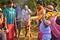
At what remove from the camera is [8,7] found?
11195mm

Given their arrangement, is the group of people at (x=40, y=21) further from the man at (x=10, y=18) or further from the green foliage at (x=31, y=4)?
the green foliage at (x=31, y=4)

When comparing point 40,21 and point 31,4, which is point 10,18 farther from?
point 31,4

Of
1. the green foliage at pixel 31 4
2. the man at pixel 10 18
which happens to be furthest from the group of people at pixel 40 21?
the green foliage at pixel 31 4

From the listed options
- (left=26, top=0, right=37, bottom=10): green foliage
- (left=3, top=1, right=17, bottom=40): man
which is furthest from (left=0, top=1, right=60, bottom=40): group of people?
(left=26, top=0, right=37, bottom=10): green foliage

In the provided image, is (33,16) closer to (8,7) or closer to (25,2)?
(8,7)

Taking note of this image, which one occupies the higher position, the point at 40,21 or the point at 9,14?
the point at 9,14

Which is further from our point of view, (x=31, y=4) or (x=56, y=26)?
(x=31, y=4)

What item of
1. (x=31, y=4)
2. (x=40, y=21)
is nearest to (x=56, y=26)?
(x=40, y=21)

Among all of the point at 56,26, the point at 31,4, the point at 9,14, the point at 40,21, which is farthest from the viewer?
the point at 31,4

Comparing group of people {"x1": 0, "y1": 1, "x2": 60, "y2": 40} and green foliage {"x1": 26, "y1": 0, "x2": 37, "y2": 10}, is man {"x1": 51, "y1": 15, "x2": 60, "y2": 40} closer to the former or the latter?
group of people {"x1": 0, "y1": 1, "x2": 60, "y2": 40}

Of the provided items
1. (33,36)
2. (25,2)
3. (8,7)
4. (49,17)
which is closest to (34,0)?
(25,2)

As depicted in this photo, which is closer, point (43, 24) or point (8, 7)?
point (43, 24)

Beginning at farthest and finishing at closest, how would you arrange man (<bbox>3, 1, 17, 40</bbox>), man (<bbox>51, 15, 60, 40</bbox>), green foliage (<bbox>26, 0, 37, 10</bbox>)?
1. green foliage (<bbox>26, 0, 37, 10</bbox>)
2. man (<bbox>3, 1, 17, 40</bbox>)
3. man (<bbox>51, 15, 60, 40</bbox>)

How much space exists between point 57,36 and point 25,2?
27.4ft
